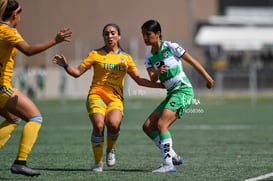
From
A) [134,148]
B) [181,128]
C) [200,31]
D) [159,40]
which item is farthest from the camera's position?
[200,31]

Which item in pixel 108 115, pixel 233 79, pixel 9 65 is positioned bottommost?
pixel 233 79

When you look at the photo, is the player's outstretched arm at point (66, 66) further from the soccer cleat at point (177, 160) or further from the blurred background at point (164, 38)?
the blurred background at point (164, 38)

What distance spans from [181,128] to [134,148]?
14.7 feet

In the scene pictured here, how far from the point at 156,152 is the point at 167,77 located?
7.17 feet

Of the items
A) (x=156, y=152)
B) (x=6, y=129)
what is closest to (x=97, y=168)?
(x=6, y=129)

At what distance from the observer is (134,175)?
6.96m

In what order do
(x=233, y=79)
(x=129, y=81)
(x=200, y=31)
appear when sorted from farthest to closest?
(x=200, y=31) < (x=233, y=79) < (x=129, y=81)

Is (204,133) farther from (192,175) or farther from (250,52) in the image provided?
(250,52)

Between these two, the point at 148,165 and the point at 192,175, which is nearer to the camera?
the point at 192,175

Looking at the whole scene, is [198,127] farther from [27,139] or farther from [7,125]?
[27,139]

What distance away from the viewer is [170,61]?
302 inches

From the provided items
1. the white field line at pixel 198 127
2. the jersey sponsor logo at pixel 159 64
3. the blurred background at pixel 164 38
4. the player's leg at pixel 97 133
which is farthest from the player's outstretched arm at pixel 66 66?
the blurred background at pixel 164 38

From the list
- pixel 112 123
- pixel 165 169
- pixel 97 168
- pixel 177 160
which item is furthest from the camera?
pixel 177 160

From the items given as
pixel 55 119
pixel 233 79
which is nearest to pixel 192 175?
pixel 55 119
